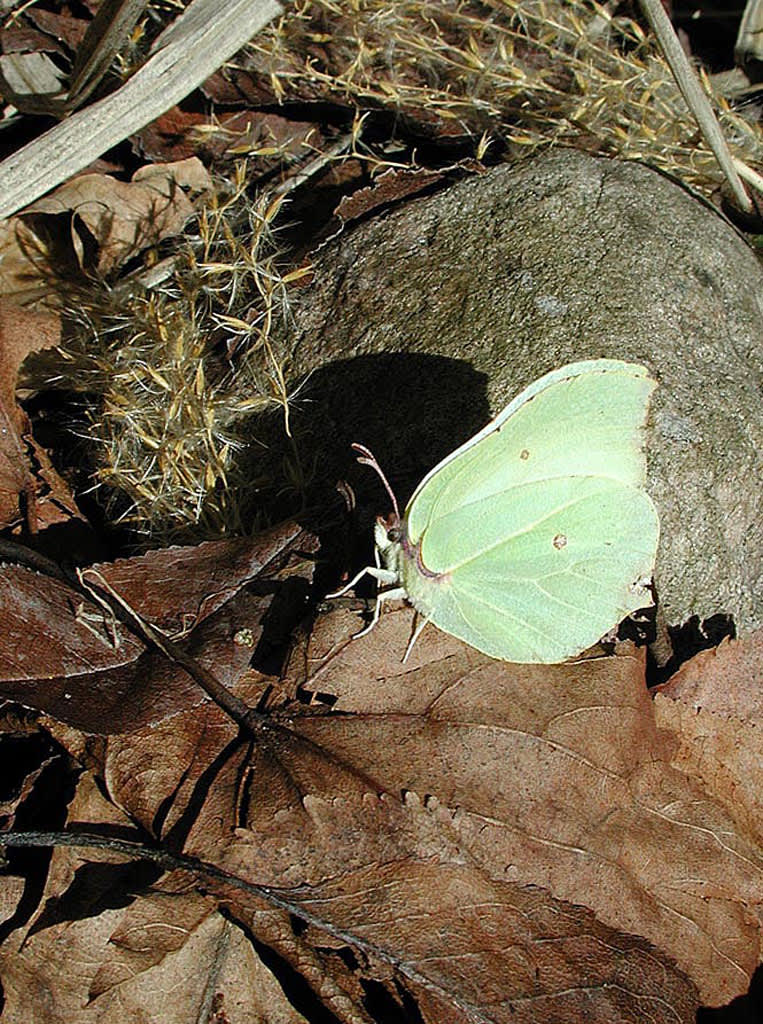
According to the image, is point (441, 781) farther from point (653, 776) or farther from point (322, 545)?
point (322, 545)

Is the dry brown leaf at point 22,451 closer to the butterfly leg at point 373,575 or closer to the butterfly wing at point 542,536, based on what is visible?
the butterfly leg at point 373,575

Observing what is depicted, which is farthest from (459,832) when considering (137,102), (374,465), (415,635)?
(137,102)

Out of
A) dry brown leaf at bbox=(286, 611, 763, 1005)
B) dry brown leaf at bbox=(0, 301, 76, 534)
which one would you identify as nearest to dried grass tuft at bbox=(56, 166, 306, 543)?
dry brown leaf at bbox=(0, 301, 76, 534)

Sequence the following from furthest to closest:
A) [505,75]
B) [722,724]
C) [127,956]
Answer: [505,75] < [722,724] < [127,956]

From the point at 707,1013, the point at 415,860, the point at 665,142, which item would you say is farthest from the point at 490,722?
the point at 665,142

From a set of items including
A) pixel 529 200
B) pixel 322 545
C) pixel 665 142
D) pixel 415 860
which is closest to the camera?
pixel 415 860

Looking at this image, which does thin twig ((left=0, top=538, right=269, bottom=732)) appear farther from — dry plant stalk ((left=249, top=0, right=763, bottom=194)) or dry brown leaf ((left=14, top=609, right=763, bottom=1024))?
dry plant stalk ((left=249, top=0, right=763, bottom=194))

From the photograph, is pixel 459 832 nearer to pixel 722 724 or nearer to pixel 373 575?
pixel 373 575

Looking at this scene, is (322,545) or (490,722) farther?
(322,545)
